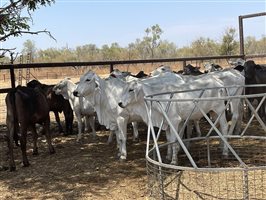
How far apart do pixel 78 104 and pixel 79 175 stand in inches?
128

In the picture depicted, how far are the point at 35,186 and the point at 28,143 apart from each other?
11.6 ft

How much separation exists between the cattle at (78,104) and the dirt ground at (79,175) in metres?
0.84

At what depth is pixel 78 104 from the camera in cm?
986

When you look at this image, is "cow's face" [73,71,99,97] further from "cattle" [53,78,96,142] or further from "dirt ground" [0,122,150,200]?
"dirt ground" [0,122,150,200]

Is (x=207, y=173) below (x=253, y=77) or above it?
below

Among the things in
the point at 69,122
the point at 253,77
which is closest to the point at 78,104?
the point at 69,122

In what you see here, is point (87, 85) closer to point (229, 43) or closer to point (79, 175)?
point (79, 175)

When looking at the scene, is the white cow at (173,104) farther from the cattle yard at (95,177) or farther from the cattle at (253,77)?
the cattle at (253,77)

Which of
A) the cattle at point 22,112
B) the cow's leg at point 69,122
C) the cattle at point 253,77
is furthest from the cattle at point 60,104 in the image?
the cattle at point 253,77

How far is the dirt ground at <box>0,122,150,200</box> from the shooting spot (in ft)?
19.6

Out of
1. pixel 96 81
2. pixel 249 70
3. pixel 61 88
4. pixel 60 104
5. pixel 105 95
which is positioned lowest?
pixel 60 104

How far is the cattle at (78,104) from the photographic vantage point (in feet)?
31.8

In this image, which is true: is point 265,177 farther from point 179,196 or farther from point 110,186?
point 110,186

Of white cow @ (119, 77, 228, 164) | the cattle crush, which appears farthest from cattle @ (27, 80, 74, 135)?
the cattle crush
